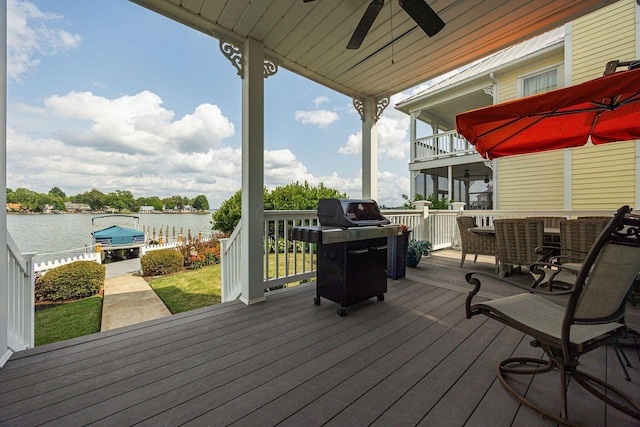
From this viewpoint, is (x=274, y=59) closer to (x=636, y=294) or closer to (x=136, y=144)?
(x=636, y=294)

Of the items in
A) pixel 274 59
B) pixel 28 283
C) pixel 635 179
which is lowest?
pixel 28 283

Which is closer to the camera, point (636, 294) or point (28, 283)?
point (28, 283)

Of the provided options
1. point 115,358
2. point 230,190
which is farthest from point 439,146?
point 115,358

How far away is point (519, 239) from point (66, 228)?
944 cm

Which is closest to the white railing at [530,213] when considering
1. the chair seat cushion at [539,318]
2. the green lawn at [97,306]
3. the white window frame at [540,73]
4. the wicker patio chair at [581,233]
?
the wicker patio chair at [581,233]

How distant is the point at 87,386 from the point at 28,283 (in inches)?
53.1

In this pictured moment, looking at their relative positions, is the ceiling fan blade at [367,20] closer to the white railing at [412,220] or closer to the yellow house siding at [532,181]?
the white railing at [412,220]

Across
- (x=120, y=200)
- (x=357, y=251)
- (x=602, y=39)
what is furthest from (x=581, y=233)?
(x=120, y=200)

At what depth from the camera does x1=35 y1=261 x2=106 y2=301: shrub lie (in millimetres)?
5137

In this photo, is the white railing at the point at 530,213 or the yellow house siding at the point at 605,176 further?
the yellow house siding at the point at 605,176

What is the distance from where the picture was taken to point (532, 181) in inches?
252

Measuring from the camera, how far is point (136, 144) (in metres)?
9.61

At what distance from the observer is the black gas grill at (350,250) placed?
2508 millimetres

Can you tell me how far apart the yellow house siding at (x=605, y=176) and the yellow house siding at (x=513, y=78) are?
7.52 ft
